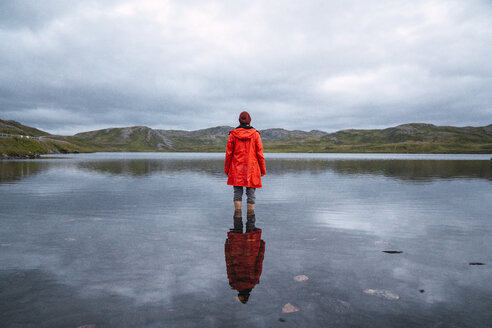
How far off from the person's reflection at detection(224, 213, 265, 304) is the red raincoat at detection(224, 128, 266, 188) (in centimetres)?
176

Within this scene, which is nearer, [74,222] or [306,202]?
[74,222]

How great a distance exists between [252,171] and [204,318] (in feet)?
23.1

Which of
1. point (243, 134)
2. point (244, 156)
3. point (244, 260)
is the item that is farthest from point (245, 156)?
point (244, 260)

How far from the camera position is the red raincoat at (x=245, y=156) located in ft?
35.8

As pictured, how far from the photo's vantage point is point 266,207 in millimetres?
14359

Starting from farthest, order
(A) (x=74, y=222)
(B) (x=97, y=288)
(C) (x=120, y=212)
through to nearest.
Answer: (C) (x=120, y=212) < (A) (x=74, y=222) < (B) (x=97, y=288)

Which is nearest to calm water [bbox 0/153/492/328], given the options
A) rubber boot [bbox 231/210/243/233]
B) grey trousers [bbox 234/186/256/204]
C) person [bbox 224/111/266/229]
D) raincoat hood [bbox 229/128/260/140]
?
rubber boot [bbox 231/210/243/233]

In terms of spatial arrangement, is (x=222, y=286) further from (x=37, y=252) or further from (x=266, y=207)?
(x=266, y=207)

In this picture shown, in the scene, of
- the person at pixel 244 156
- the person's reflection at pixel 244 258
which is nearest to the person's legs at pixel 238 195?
the person at pixel 244 156

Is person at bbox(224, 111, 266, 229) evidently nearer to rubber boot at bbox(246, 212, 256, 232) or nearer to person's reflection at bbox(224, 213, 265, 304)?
rubber boot at bbox(246, 212, 256, 232)

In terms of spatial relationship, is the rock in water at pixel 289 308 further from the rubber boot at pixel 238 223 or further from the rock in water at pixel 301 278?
the rubber boot at pixel 238 223

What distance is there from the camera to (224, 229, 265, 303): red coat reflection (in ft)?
18.4

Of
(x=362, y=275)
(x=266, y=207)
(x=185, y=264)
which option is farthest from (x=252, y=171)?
(x=362, y=275)

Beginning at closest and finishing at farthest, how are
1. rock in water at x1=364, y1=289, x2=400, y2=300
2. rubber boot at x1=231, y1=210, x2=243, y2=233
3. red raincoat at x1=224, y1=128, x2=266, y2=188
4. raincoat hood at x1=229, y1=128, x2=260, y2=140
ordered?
rock in water at x1=364, y1=289, x2=400, y2=300 < rubber boot at x1=231, y1=210, x2=243, y2=233 < raincoat hood at x1=229, y1=128, x2=260, y2=140 < red raincoat at x1=224, y1=128, x2=266, y2=188
